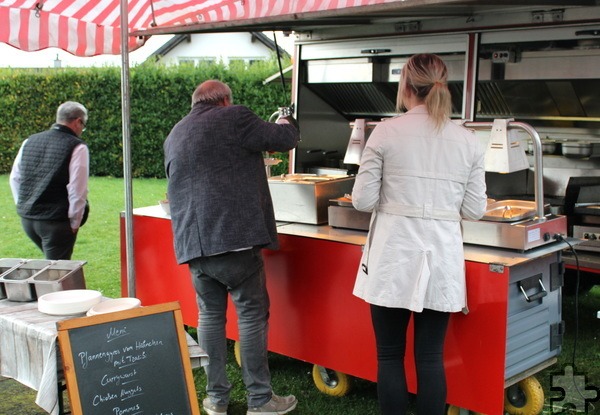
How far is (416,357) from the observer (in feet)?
10.5

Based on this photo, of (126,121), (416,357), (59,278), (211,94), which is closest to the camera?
(416,357)

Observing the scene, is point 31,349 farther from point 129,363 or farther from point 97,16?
point 97,16

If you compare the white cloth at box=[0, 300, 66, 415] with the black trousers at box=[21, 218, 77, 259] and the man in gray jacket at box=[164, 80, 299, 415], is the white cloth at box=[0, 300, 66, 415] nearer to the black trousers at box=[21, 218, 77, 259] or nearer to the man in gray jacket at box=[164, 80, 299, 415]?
the man in gray jacket at box=[164, 80, 299, 415]

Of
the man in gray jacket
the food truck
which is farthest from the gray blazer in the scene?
the food truck

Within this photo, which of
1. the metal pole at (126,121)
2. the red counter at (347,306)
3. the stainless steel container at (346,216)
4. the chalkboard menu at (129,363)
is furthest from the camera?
the stainless steel container at (346,216)

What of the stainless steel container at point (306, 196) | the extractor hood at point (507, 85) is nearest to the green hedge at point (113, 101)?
the extractor hood at point (507, 85)

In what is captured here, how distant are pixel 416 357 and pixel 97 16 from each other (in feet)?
10.2

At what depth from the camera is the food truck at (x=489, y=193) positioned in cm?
339

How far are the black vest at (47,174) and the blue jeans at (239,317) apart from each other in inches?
64.5

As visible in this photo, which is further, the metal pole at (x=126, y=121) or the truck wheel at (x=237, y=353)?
the truck wheel at (x=237, y=353)

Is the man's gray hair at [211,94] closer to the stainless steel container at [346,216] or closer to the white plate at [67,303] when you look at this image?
the stainless steel container at [346,216]

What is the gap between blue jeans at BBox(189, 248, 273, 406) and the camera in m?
3.68

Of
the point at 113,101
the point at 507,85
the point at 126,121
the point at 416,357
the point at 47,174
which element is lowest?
the point at 416,357

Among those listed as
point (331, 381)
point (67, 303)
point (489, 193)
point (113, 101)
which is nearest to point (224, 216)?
point (67, 303)
